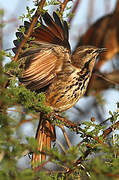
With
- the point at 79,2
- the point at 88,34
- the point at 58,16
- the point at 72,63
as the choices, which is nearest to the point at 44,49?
the point at 58,16

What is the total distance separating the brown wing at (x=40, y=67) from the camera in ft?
10.3

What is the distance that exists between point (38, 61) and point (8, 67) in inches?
41.7

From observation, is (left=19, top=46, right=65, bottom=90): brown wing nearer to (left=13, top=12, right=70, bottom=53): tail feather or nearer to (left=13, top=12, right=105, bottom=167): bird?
(left=13, top=12, right=105, bottom=167): bird

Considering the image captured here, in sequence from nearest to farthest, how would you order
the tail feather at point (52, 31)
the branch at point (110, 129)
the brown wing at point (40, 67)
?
the branch at point (110, 129), the brown wing at point (40, 67), the tail feather at point (52, 31)

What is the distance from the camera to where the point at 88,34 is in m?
6.56

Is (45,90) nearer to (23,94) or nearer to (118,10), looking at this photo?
(23,94)

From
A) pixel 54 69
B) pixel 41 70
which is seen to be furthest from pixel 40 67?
pixel 54 69

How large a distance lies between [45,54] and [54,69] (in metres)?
0.23

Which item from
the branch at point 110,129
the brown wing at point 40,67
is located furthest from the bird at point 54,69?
the branch at point 110,129

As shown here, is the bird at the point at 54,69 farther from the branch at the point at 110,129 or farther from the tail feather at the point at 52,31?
the branch at the point at 110,129

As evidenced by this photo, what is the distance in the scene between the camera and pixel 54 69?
139 inches

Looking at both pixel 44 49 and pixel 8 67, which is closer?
pixel 8 67

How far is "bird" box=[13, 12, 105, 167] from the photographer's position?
3.30 metres

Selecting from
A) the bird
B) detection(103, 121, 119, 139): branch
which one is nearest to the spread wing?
the bird
